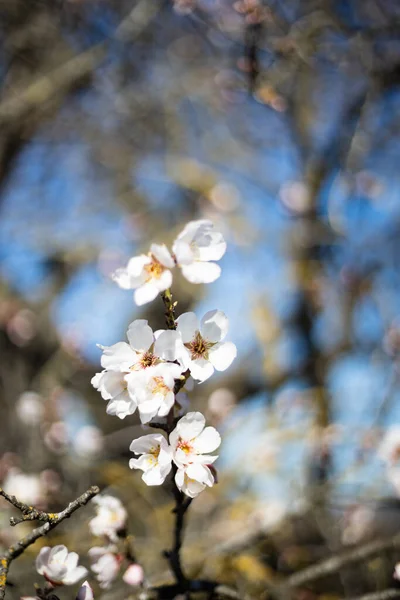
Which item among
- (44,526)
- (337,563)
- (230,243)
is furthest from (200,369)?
(230,243)

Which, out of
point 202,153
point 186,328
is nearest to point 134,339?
point 186,328

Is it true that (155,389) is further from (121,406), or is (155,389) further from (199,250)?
(199,250)

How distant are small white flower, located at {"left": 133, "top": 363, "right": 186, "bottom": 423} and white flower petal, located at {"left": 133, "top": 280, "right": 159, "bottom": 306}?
92mm

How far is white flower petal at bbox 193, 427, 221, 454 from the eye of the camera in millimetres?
709

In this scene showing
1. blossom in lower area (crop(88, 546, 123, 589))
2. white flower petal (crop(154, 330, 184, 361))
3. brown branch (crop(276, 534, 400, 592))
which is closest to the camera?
white flower petal (crop(154, 330, 184, 361))

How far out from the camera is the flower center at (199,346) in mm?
716

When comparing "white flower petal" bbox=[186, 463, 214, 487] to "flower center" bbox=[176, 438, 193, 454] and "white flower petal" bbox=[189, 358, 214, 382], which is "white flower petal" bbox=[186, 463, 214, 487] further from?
"white flower petal" bbox=[189, 358, 214, 382]

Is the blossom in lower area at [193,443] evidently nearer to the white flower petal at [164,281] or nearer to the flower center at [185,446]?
the flower center at [185,446]

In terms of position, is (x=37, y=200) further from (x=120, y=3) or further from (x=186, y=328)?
(x=186, y=328)

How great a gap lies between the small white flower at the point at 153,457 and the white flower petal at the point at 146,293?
0.62 ft

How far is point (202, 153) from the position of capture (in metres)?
4.15

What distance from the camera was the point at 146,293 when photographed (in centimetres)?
69

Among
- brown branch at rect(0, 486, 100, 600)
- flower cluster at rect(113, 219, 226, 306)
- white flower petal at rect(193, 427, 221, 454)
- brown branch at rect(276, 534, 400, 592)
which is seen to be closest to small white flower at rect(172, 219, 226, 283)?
flower cluster at rect(113, 219, 226, 306)

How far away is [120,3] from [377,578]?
3035 millimetres
